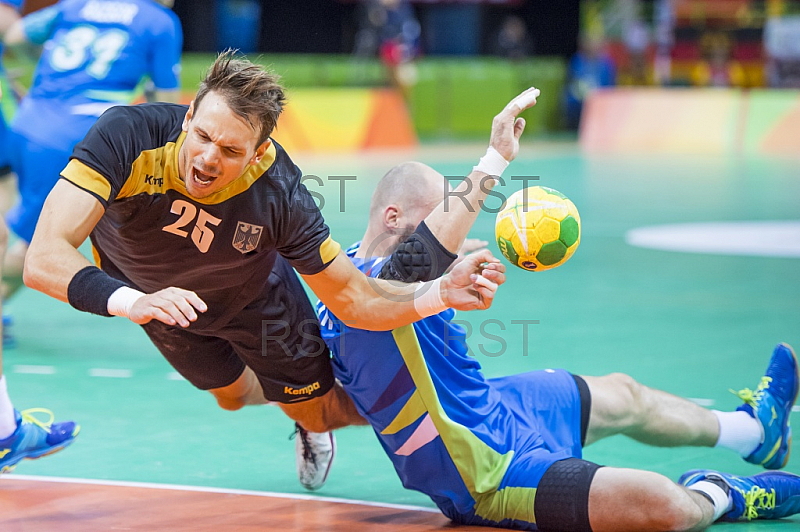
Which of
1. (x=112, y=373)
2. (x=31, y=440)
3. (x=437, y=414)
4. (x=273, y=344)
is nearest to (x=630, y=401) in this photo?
(x=437, y=414)

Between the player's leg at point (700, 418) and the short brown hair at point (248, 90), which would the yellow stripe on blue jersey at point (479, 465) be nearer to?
the player's leg at point (700, 418)

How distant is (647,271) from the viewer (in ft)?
30.8

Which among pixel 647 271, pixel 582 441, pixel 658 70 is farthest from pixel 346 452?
pixel 658 70

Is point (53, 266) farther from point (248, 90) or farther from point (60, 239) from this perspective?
point (248, 90)

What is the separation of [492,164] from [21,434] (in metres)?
2.04

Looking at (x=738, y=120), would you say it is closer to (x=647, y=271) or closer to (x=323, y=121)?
(x=323, y=121)

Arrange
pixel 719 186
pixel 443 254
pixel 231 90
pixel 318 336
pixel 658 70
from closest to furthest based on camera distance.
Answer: pixel 231 90, pixel 443 254, pixel 318 336, pixel 719 186, pixel 658 70

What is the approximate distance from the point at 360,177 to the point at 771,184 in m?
6.03

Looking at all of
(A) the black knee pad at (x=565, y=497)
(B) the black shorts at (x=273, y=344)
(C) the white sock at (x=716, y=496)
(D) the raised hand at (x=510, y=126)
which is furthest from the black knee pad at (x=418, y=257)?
(C) the white sock at (x=716, y=496)

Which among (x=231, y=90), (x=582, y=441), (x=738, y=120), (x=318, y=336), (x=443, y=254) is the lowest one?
(x=738, y=120)

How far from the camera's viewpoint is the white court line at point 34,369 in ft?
20.4

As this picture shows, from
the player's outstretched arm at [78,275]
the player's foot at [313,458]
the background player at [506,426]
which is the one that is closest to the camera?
the player's outstretched arm at [78,275]

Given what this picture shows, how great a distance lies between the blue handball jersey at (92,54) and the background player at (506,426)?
123 inches

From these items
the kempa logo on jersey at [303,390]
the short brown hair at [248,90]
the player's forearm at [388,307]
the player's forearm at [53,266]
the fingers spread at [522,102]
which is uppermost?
the short brown hair at [248,90]
